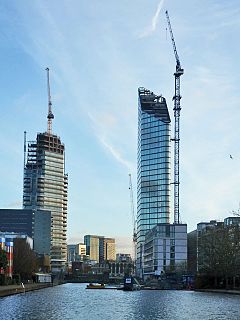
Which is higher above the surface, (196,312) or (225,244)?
(225,244)

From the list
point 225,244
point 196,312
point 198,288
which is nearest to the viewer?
point 196,312

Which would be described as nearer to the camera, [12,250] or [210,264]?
[210,264]

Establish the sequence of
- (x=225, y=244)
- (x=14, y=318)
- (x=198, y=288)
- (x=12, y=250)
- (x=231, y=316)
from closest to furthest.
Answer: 1. (x=14, y=318)
2. (x=231, y=316)
3. (x=225, y=244)
4. (x=198, y=288)
5. (x=12, y=250)

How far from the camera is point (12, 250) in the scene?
598 feet

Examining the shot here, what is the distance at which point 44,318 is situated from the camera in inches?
2169

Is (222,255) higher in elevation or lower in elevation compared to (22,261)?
higher

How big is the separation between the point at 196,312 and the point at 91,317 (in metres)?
13.5

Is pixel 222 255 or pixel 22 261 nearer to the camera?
pixel 222 255

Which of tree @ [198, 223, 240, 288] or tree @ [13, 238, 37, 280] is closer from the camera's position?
tree @ [198, 223, 240, 288]

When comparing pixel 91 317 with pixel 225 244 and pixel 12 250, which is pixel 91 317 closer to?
pixel 225 244

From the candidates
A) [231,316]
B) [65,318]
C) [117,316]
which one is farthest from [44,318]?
[231,316]

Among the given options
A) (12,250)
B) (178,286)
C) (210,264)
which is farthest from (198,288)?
(12,250)

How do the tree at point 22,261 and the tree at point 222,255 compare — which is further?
the tree at point 22,261

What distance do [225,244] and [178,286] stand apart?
5904 centimetres
